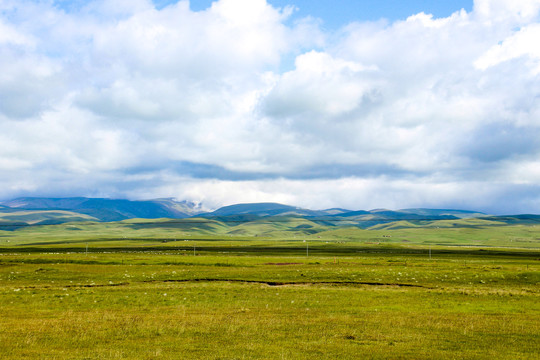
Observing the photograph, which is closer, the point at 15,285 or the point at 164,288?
the point at 164,288

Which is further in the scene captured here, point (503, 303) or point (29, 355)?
point (503, 303)

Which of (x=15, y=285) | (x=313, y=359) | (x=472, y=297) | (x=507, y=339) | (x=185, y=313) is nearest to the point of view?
(x=313, y=359)

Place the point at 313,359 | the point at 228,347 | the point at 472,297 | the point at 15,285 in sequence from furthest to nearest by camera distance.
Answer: the point at 15,285 < the point at 472,297 < the point at 228,347 < the point at 313,359

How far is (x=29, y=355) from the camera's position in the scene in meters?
18.7

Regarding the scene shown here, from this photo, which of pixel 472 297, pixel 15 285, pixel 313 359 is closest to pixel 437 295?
pixel 472 297

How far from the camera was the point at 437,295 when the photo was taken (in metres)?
43.8

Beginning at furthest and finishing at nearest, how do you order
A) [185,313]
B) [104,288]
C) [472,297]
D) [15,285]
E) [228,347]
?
[15,285]
[104,288]
[472,297]
[185,313]
[228,347]

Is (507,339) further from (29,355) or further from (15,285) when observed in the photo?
(15,285)

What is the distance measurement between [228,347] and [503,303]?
1158 inches

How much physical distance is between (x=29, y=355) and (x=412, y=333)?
20015mm

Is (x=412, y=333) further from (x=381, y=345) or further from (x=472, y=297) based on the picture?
(x=472, y=297)

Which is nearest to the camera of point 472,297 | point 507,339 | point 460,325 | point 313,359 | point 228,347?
point 313,359

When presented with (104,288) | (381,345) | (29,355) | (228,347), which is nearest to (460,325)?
(381,345)

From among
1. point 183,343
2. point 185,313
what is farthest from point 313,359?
point 185,313
